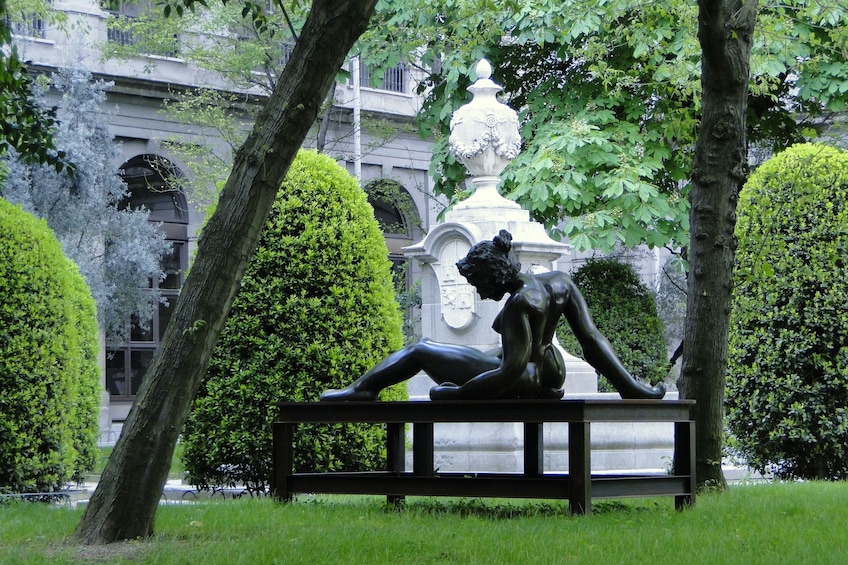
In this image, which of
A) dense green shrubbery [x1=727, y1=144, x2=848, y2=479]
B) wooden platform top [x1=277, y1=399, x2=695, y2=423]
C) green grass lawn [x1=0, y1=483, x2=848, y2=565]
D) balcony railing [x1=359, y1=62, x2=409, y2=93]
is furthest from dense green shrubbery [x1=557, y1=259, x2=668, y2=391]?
balcony railing [x1=359, y1=62, x2=409, y2=93]

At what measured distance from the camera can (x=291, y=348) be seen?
11125 mm

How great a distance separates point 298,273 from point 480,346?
3666 mm

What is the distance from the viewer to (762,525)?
7.54m

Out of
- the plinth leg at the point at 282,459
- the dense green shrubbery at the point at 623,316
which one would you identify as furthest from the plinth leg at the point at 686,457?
the dense green shrubbery at the point at 623,316

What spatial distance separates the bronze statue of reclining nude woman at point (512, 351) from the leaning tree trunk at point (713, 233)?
215cm

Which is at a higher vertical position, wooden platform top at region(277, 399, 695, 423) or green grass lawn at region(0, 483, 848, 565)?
wooden platform top at region(277, 399, 695, 423)

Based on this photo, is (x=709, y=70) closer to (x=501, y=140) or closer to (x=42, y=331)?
(x=501, y=140)

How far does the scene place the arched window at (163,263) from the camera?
31.8 meters

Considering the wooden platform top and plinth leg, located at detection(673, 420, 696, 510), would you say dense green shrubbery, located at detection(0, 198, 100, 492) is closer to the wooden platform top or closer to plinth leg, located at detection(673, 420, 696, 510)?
the wooden platform top

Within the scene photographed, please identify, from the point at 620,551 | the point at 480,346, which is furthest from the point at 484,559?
the point at 480,346

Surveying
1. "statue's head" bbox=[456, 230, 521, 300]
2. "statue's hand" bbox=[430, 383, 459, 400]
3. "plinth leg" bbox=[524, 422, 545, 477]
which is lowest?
"plinth leg" bbox=[524, 422, 545, 477]

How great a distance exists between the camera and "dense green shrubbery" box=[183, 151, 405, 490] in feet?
36.2

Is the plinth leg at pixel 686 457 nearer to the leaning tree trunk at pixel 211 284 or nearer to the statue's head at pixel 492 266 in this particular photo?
the statue's head at pixel 492 266

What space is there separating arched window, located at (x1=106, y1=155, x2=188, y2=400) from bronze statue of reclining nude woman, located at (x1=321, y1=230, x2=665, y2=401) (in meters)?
23.5
